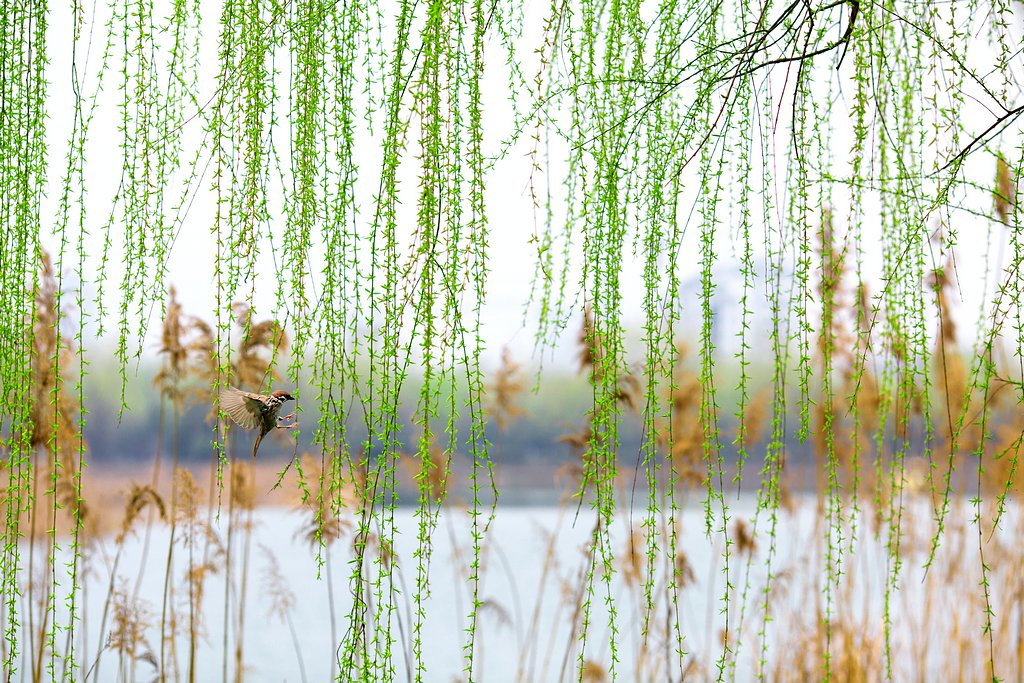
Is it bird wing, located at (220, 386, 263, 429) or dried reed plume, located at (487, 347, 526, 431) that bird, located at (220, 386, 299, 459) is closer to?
bird wing, located at (220, 386, 263, 429)

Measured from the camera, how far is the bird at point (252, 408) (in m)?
1.13

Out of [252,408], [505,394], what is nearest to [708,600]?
[505,394]

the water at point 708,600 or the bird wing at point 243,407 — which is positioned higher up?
the bird wing at point 243,407

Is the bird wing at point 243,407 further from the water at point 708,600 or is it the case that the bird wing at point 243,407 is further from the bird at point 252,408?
the water at point 708,600

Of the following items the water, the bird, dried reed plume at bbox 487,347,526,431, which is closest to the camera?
the bird

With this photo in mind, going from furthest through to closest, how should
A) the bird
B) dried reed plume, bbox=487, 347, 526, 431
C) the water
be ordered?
dried reed plume, bbox=487, 347, 526, 431 → the water → the bird

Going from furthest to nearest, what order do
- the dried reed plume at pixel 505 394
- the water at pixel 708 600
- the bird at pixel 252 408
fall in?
1. the dried reed plume at pixel 505 394
2. the water at pixel 708 600
3. the bird at pixel 252 408

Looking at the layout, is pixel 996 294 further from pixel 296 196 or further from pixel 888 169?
pixel 296 196

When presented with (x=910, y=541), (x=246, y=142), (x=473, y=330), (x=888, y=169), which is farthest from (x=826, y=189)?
(x=910, y=541)

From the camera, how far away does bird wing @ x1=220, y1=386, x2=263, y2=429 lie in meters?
1.14

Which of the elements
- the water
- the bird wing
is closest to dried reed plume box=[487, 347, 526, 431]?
the water

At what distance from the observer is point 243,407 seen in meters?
1.19

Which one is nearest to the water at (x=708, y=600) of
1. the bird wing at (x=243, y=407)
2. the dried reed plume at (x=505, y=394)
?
the dried reed plume at (x=505, y=394)

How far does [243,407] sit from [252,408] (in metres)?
0.01
